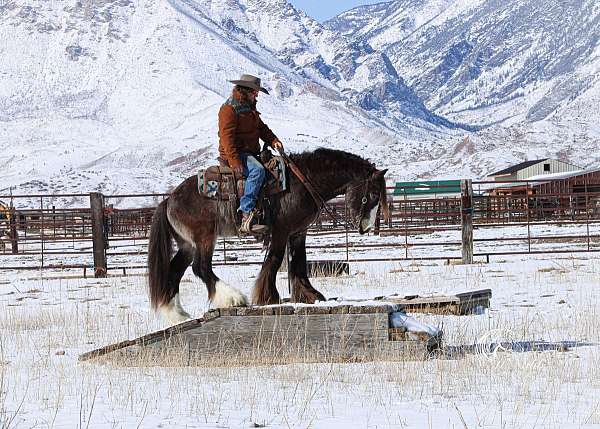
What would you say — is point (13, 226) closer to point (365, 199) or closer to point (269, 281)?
point (269, 281)

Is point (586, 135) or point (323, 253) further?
point (586, 135)

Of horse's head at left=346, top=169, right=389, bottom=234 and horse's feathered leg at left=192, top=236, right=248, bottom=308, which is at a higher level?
horse's head at left=346, top=169, right=389, bottom=234

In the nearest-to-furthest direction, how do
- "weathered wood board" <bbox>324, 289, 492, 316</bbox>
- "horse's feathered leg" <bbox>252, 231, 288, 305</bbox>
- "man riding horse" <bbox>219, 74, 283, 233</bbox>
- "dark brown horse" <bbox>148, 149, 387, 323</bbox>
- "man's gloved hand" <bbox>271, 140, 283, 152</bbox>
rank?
"horse's feathered leg" <bbox>252, 231, 288, 305</bbox> < "dark brown horse" <bbox>148, 149, 387, 323</bbox> < "man riding horse" <bbox>219, 74, 283, 233</bbox> < "man's gloved hand" <bbox>271, 140, 283, 152</bbox> < "weathered wood board" <bbox>324, 289, 492, 316</bbox>

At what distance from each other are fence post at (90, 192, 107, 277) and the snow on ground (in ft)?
24.2

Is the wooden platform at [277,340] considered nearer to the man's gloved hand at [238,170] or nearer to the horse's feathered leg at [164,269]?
the horse's feathered leg at [164,269]

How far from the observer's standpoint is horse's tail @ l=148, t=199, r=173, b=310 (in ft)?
32.0

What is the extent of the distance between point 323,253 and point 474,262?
22.9ft

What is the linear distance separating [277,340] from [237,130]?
2.45m

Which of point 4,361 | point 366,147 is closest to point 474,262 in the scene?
point 4,361

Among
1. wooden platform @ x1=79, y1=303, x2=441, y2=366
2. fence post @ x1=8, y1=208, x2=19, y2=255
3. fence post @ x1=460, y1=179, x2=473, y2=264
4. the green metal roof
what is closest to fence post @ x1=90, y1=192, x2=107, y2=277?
fence post @ x1=8, y1=208, x2=19, y2=255

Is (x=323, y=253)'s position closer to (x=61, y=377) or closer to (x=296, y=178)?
(x=296, y=178)

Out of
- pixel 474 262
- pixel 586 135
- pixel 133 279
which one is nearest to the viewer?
pixel 133 279

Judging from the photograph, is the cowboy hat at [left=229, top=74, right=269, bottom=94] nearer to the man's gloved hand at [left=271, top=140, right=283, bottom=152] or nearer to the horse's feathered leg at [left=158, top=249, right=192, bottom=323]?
the man's gloved hand at [left=271, top=140, right=283, bottom=152]

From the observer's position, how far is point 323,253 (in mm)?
25609
